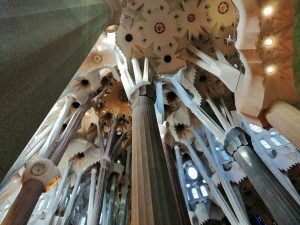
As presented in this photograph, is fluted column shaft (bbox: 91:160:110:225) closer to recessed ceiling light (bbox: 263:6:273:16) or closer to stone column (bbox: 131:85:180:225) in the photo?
stone column (bbox: 131:85:180:225)

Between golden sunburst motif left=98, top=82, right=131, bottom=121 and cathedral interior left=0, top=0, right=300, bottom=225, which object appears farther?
golden sunburst motif left=98, top=82, right=131, bottom=121

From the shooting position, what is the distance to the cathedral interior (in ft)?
6.31

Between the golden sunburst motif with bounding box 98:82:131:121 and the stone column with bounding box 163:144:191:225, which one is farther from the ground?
the golden sunburst motif with bounding box 98:82:131:121

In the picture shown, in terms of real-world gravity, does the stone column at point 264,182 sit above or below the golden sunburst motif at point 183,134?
below

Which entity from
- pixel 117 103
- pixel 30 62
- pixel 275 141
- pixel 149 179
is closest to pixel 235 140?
pixel 275 141

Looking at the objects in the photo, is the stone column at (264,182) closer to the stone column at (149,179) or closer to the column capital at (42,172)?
the stone column at (149,179)

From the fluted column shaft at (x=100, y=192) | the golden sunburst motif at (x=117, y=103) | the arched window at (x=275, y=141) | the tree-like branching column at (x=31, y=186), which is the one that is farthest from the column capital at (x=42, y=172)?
the arched window at (x=275, y=141)

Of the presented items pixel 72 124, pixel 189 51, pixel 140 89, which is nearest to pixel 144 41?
pixel 189 51

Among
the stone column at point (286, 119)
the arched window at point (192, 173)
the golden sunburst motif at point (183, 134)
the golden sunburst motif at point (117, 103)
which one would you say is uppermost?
the golden sunburst motif at point (117, 103)

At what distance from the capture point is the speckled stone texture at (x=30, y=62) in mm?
1494

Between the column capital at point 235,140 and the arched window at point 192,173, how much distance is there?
5513mm

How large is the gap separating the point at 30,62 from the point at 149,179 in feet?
7.79

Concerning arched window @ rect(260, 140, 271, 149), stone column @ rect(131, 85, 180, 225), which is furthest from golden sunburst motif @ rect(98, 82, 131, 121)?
stone column @ rect(131, 85, 180, 225)

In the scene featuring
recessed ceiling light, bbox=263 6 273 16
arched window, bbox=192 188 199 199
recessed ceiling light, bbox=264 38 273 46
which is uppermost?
arched window, bbox=192 188 199 199
